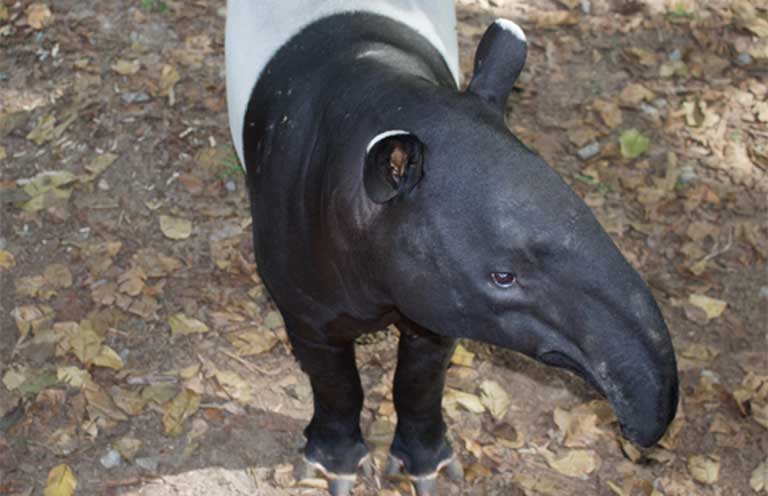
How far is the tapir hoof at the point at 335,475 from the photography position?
14.6 ft

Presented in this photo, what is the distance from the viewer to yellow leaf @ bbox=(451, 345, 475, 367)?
4.94m

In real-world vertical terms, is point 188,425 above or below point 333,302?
below

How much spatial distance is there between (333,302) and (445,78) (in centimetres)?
93

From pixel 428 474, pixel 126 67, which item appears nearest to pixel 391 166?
pixel 428 474

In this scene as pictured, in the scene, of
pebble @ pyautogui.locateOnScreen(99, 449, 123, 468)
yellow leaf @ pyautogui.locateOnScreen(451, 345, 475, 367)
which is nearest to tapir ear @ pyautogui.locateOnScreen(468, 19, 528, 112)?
yellow leaf @ pyautogui.locateOnScreen(451, 345, 475, 367)

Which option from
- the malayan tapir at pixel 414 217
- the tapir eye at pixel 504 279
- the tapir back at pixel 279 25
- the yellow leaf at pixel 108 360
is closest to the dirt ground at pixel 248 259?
the yellow leaf at pixel 108 360

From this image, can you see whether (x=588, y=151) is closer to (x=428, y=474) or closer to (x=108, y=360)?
(x=428, y=474)

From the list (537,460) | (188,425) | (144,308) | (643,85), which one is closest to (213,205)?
(144,308)

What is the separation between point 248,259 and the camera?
5.37m

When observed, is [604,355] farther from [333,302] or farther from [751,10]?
[751,10]

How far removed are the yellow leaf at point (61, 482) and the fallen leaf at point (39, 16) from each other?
10.8 ft

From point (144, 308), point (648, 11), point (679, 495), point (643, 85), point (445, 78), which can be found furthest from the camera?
point (648, 11)

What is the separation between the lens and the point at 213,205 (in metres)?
5.63

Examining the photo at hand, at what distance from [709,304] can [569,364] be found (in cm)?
273
